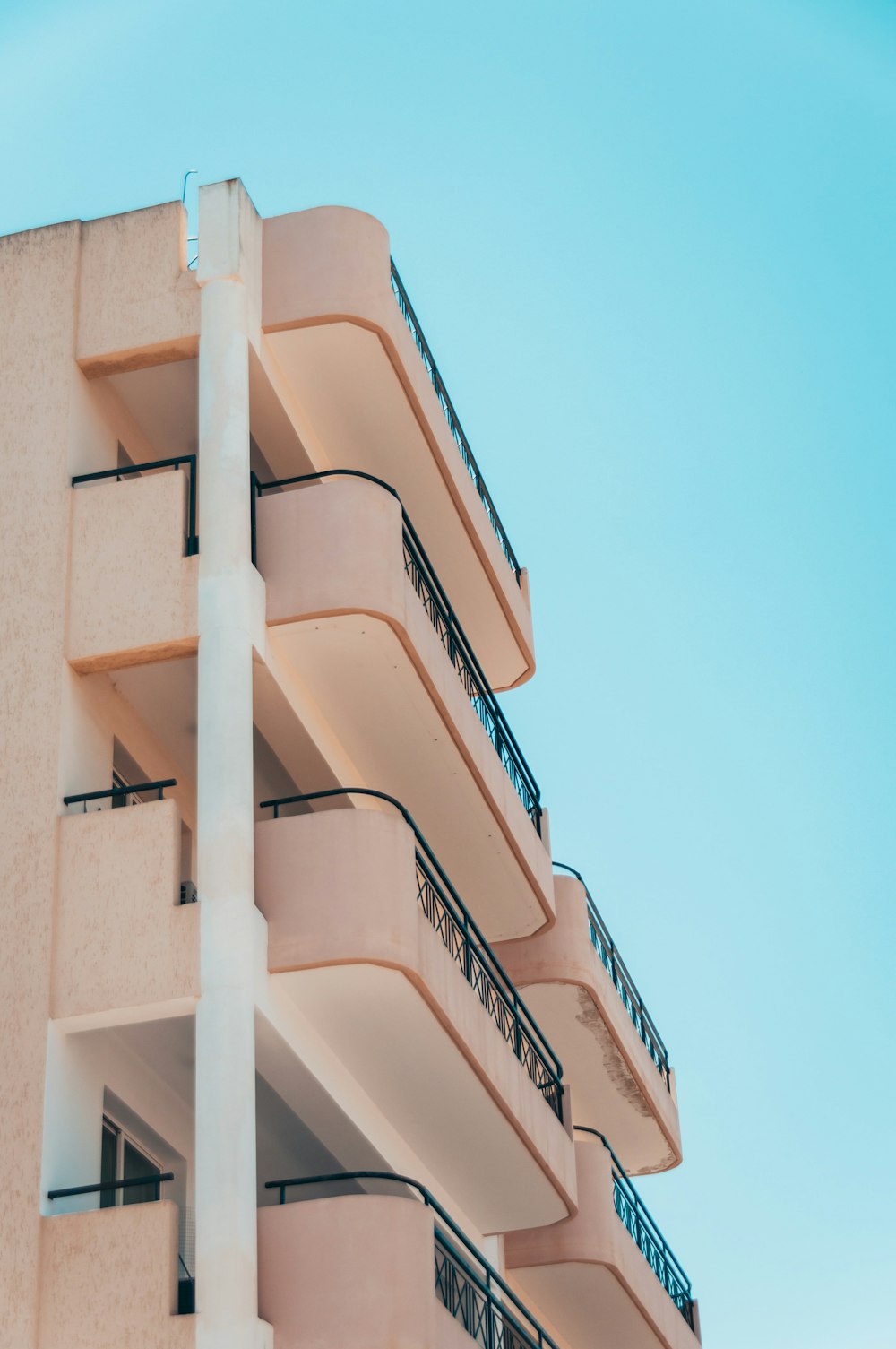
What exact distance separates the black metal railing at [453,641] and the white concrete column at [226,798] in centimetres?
73

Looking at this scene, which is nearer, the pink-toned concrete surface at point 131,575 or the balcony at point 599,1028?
the pink-toned concrete surface at point 131,575

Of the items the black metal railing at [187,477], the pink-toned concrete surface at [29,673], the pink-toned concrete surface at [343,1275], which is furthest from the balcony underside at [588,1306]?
the black metal railing at [187,477]

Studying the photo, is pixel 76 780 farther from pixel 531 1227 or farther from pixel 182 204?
pixel 531 1227

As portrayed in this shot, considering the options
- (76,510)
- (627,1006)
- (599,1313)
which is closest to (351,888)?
(76,510)

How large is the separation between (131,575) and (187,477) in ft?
3.82

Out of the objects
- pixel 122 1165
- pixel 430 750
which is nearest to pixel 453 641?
pixel 430 750

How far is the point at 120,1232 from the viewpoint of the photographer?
15.3 metres

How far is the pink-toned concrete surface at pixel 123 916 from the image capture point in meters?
16.3

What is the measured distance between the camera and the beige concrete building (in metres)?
15.8

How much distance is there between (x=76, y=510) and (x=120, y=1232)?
6.67m

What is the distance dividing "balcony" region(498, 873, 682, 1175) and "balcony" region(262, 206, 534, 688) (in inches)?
176

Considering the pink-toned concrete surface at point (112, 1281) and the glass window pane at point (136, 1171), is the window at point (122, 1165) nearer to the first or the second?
the glass window pane at point (136, 1171)

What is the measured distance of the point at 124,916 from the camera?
54.7 feet

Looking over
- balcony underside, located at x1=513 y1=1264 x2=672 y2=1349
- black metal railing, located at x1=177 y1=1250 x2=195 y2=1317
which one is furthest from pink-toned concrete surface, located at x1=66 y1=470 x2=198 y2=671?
balcony underside, located at x1=513 y1=1264 x2=672 y2=1349
